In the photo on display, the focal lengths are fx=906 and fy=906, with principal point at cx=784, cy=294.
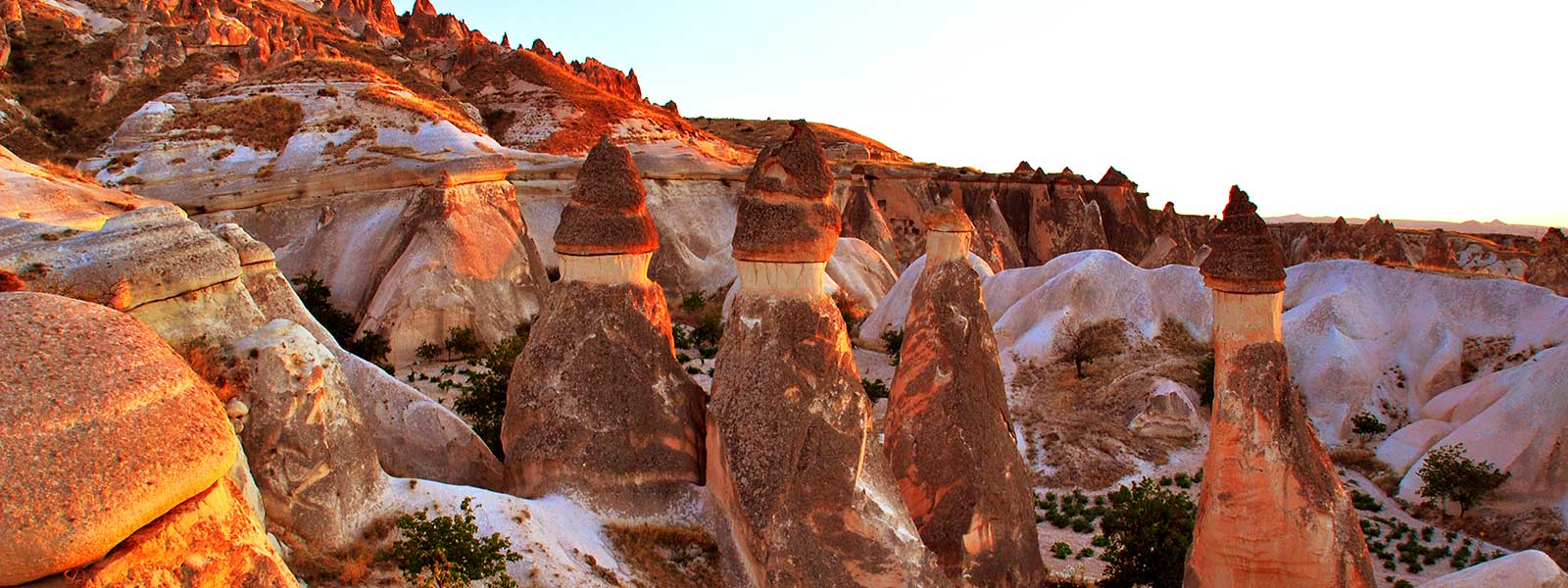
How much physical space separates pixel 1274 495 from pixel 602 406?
22.5ft

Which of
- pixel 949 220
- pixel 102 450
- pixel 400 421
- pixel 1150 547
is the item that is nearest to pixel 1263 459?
pixel 1150 547

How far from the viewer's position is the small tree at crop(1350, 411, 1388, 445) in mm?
22000

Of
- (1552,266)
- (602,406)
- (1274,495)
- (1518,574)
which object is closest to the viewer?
(1274,495)

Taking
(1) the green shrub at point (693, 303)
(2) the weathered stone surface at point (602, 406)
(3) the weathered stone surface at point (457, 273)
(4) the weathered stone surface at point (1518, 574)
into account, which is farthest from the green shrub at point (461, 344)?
(4) the weathered stone surface at point (1518, 574)

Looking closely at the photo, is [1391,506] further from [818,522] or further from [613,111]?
[613,111]

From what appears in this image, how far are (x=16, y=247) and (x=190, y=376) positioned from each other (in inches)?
196

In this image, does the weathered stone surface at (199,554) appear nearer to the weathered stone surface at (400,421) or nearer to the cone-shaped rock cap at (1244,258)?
the weathered stone surface at (400,421)

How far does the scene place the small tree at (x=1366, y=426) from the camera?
22.0 metres

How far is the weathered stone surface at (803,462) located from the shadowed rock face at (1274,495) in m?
3.34

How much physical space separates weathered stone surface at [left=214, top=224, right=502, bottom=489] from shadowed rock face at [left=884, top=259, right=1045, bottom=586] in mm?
4872

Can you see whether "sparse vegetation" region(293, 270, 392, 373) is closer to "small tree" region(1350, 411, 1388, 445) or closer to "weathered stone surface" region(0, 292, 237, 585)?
"weathered stone surface" region(0, 292, 237, 585)

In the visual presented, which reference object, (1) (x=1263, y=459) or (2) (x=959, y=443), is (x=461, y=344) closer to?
(2) (x=959, y=443)

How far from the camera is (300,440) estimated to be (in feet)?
24.8

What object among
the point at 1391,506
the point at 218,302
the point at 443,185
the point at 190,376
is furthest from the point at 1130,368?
the point at 190,376
